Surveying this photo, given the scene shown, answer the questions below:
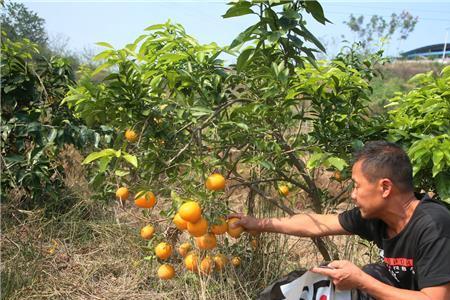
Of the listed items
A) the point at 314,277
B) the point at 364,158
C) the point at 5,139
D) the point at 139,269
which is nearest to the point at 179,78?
the point at 364,158

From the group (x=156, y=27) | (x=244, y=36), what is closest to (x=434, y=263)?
(x=244, y=36)

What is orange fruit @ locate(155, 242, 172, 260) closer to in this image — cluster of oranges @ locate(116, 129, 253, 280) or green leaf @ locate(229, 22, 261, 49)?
cluster of oranges @ locate(116, 129, 253, 280)

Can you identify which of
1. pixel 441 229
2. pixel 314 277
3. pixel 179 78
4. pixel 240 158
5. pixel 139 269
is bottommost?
pixel 139 269

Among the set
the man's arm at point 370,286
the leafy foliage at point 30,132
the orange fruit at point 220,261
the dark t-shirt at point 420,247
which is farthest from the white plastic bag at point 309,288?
the leafy foliage at point 30,132

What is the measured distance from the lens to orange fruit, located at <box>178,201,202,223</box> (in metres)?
1.51

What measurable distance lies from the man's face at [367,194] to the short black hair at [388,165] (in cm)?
2

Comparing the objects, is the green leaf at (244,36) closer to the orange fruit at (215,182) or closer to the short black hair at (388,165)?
the orange fruit at (215,182)

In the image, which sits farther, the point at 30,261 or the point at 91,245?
the point at 91,245

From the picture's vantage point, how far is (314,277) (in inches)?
65.4

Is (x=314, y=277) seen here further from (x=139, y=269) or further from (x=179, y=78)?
(x=139, y=269)

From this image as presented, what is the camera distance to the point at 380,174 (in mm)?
1561

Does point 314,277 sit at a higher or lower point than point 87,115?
lower

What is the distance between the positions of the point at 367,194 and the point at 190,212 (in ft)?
2.09

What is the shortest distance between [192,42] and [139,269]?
142 cm
